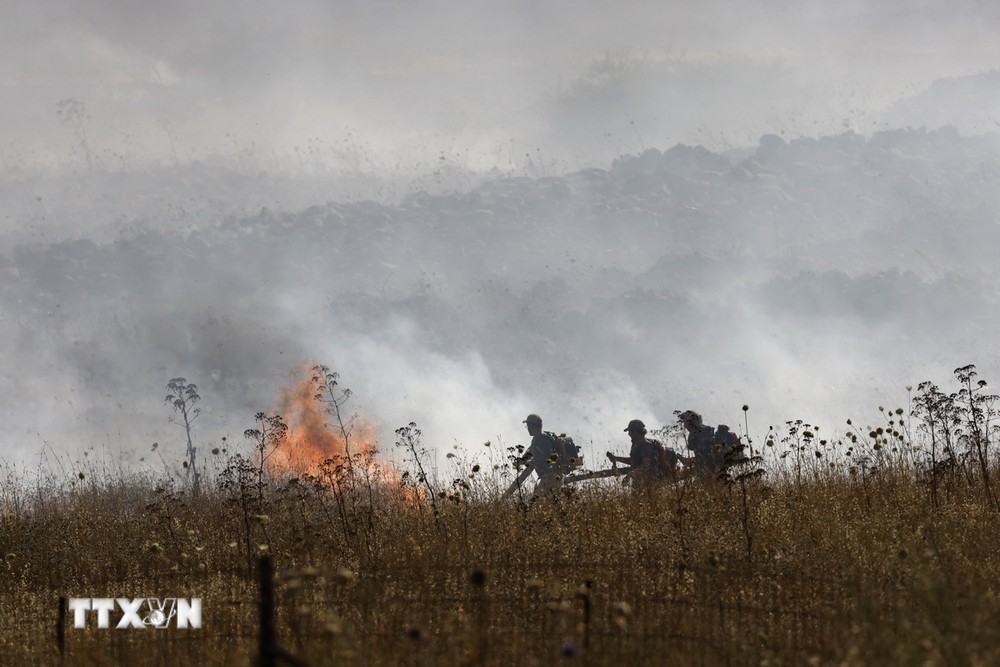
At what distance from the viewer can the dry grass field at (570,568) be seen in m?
5.54

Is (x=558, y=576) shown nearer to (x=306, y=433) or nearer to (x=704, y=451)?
(x=704, y=451)

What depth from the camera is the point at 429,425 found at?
1950 inches

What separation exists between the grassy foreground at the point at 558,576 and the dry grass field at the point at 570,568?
0.03 metres

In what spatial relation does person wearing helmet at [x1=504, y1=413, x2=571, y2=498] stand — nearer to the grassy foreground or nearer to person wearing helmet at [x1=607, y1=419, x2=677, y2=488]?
the grassy foreground

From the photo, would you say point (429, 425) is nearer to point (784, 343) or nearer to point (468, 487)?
point (784, 343)

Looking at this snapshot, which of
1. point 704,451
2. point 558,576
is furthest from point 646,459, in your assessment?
point 558,576

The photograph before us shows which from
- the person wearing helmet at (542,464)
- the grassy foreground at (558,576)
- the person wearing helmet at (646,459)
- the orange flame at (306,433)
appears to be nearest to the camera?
the grassy foreground at (558,576)

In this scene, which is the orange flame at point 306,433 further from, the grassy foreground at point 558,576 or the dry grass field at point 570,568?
the grassy foreground at point 558,576

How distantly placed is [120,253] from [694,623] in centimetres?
11527

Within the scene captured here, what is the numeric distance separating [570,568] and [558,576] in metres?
0.31

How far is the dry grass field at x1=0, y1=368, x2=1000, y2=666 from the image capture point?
18.2ft

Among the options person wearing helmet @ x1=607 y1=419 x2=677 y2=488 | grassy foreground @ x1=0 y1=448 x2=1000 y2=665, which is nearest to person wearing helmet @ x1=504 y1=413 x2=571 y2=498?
grassy foreground @ x1=0 y1=448 x2=1000 y2=665

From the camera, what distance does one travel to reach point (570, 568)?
816cm

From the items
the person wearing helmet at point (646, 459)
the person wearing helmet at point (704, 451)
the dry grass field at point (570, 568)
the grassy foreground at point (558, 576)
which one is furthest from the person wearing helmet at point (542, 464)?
the person wearing helmet at point (704, 451)
